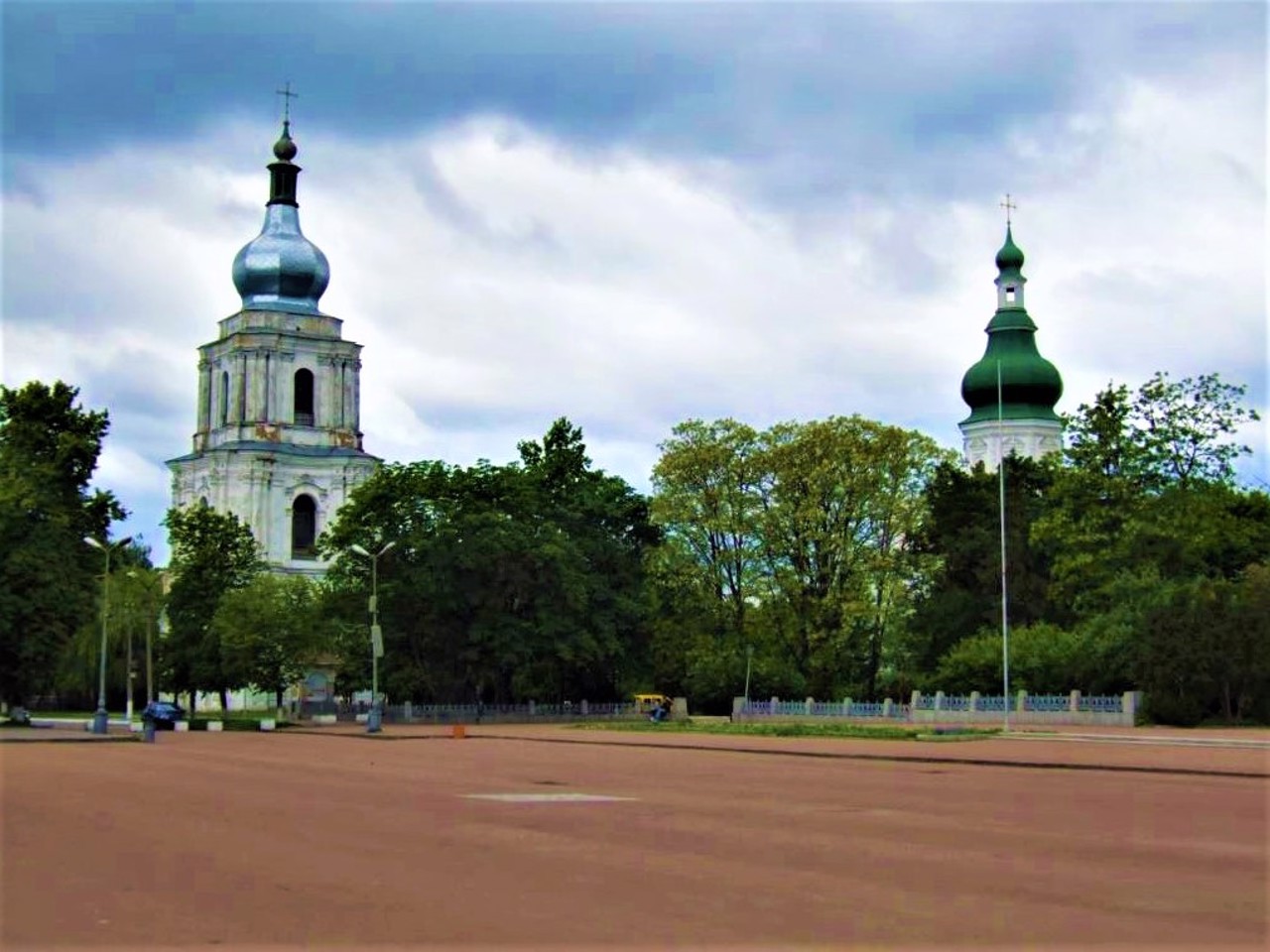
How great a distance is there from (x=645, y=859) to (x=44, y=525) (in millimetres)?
52273

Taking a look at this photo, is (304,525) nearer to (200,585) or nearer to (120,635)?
(200,585)

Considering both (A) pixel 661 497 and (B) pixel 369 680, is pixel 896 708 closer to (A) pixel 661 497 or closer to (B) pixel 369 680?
(A) pixel 661 497

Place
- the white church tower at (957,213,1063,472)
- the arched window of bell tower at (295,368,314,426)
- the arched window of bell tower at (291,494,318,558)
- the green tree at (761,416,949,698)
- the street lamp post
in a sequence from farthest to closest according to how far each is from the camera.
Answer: the white church tower at (957,213,1063,472)
the arched window of bell tower at (295,368,314,426)
the arched window of bell tower at (291,494,318,558)
the street lamp post
the green tree at (761,416,949,698)

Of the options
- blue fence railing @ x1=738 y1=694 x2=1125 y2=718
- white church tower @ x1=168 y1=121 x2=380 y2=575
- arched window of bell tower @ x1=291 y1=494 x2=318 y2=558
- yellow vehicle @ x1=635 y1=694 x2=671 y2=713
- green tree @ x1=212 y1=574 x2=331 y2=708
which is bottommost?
yellow vehicle @ x1=635 y1=694 x2=671 y2=713

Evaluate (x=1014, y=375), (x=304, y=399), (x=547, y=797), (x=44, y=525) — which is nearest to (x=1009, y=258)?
(x=1014, y=375)

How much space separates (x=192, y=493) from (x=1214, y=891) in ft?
322

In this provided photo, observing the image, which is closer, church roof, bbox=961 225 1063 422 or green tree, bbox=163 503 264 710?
green tree, bbox=163 503 264 710

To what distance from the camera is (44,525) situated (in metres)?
62.1

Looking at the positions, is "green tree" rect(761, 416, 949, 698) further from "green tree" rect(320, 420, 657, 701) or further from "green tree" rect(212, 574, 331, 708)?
"green tree" rect(212, 574, 331, 708)

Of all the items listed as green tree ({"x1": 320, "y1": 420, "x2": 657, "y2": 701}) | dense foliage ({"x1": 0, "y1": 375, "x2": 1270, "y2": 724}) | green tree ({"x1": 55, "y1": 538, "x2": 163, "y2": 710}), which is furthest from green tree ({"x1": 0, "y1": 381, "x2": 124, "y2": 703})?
green tree ({"x1": 320, "y1": 420, "x2": 657, "y2": 701})

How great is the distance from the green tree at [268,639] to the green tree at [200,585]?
9.86 ft

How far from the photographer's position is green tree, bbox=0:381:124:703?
5953 centimetres

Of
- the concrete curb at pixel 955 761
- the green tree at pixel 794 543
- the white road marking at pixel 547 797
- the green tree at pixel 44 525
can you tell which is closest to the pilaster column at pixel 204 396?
the green tree at pixel 44 525

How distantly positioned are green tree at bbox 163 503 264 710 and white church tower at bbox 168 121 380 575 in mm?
13985
